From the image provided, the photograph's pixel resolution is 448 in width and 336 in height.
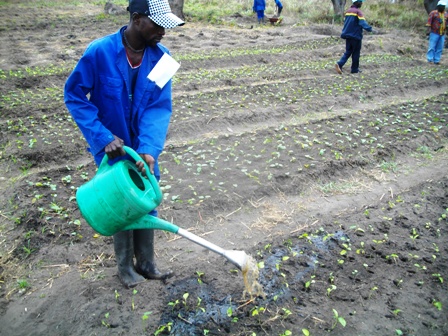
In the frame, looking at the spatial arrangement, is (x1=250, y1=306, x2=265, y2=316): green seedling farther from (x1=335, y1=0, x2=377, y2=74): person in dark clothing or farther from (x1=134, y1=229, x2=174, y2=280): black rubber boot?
(x1=335, y1=0, x2=377, y2=74): person in dark clothing

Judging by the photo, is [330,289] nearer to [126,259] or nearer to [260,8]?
[126,259]

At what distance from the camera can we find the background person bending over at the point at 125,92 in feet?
7.70

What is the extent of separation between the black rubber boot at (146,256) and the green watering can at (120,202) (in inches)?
18.3

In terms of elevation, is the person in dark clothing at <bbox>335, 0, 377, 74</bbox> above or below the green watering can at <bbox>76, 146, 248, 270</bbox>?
above

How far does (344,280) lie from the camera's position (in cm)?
309

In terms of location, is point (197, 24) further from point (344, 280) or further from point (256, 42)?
point (344, 280)

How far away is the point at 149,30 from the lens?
2381 mm

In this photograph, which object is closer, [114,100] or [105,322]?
[114,100]

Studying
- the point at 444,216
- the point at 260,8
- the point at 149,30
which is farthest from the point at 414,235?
the point at 260,8

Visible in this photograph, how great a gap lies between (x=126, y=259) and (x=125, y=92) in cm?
119

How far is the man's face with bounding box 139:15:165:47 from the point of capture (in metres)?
2.35

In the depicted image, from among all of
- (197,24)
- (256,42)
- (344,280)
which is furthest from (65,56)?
(344,280)

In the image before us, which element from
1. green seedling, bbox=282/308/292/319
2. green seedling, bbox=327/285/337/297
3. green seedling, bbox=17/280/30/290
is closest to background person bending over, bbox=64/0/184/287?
green seedling, bbox=17/280/30/290

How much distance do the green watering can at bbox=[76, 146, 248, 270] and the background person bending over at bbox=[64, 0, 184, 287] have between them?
13 centimetres
